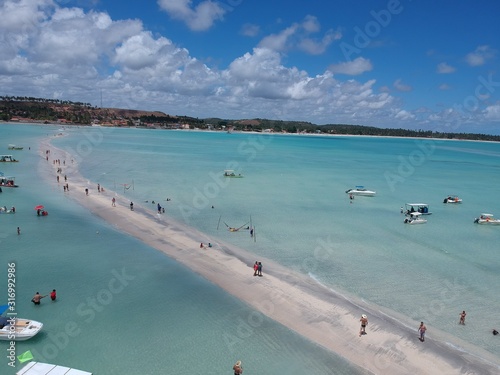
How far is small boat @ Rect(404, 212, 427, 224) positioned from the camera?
42625 mm

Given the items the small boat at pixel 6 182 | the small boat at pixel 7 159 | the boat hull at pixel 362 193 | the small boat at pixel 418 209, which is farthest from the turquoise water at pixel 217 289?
the small boat at pixel 7 159

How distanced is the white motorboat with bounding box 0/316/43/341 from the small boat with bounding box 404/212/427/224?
36441 mm

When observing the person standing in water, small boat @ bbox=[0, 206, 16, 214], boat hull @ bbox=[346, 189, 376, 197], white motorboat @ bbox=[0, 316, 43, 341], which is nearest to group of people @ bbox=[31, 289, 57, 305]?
white motorboat @ bbox=[0, 316, 43, 341]

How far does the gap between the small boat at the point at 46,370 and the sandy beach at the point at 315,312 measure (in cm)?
965

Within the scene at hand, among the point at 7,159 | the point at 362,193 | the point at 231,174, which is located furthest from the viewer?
the point at 7,159

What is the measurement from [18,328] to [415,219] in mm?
38941

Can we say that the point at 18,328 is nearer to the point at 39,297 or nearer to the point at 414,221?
the point at 39,297

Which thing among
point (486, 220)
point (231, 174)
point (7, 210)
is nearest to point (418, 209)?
point (486, 220)

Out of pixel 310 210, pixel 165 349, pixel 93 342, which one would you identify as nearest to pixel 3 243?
pixel 93 342

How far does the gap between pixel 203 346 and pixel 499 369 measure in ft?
43.5

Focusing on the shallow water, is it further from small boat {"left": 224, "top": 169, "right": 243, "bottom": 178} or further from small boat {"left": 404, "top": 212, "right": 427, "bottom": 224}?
small boat {"left": 224, "top": 169, "right": 243, "bottom": 178}

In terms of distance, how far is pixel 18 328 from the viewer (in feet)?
59.1

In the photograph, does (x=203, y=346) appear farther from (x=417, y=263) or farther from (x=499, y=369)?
(x=417, y=263)

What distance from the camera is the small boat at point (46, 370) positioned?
15.0 m
